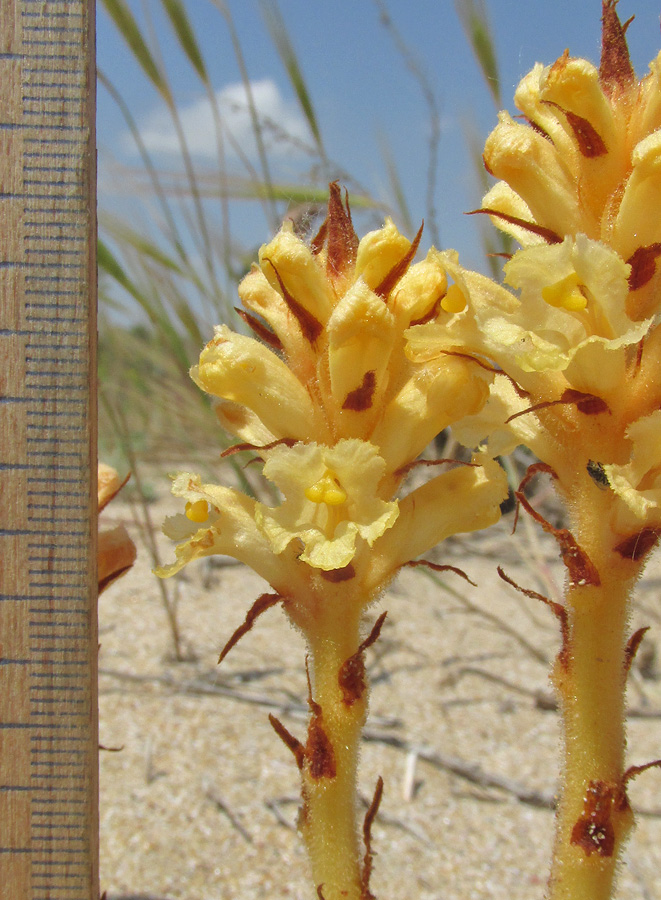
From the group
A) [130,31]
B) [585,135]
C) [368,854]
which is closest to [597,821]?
[368,854]

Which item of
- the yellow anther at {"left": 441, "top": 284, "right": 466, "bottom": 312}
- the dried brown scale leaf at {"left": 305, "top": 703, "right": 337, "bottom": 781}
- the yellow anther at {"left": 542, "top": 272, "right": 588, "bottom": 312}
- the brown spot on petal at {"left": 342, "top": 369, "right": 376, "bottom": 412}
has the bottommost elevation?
the dried brown scale leaf at {"left": 305, "top": 703, "right": 337, "bottom": 781}

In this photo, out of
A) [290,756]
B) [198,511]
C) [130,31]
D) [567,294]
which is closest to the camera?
[567,294]

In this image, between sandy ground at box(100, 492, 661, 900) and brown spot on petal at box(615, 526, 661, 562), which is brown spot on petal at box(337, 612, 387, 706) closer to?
brown spot on petal at box(615, 526, 661, 562)

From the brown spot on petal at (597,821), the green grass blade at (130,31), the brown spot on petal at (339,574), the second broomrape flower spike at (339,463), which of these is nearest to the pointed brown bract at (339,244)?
the second broomrape flower spike at (339,463)

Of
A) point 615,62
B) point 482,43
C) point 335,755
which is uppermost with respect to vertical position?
point 482,43

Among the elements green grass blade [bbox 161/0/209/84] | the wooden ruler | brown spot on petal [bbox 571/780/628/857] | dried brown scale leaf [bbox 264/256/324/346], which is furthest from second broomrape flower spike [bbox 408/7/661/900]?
→ green grass blade [bbox 161/0/209/84]

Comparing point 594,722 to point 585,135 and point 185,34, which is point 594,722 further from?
point 185,34

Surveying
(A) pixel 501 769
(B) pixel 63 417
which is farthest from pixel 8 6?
(A) pixel 501 769

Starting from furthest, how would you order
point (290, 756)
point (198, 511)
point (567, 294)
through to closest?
point (290, 756) < point (198, 511) < point (567, 294)
